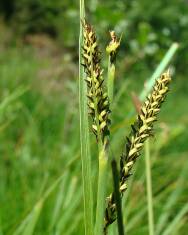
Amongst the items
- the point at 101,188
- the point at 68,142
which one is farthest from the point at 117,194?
the point at 68,142

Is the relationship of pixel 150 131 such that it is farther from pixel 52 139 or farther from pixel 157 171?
pixel 52 139

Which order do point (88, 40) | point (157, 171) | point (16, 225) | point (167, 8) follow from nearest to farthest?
1. point (88, 40)
2. point (16, 225)
3. point (157, 171)
4. point (167, 8)

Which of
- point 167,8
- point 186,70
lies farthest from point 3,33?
point 186,70

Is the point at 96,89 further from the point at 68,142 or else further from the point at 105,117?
the point at 68,142

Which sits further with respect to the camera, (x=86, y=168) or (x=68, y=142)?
(x=68, y=142)

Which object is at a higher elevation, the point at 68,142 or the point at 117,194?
the point at 117,194

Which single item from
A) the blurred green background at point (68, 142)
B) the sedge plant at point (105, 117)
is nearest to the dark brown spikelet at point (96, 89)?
the sedge plant at point (105, 117)
